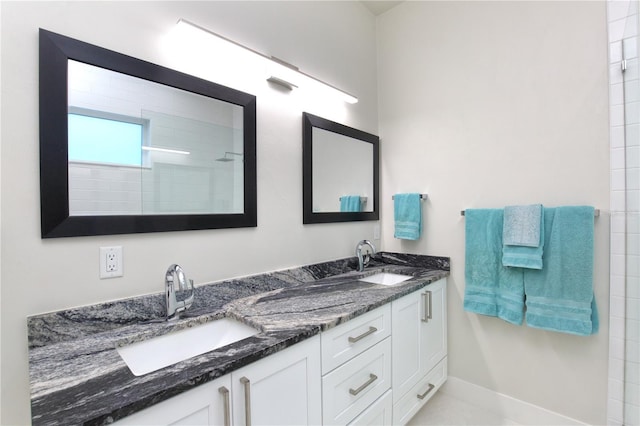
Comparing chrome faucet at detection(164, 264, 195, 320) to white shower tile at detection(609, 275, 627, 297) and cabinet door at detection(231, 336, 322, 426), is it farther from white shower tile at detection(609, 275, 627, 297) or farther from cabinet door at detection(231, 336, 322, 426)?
white shower tile at detection(609, 275, 627, 297)

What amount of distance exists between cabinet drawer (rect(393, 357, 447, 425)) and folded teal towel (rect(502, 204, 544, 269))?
2.67 ft

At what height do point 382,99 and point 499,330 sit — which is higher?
point 382,99

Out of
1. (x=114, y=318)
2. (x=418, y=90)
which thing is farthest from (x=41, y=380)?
(x=418, y=90)

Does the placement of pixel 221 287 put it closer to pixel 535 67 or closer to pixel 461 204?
pixel 461 204

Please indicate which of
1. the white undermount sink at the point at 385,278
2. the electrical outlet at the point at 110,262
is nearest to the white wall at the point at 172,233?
the electrical outlet at the point at 110,262

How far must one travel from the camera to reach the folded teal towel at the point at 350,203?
2102mm

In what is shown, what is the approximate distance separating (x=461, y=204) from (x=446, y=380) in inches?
47.4

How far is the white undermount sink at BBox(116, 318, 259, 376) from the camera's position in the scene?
993mm

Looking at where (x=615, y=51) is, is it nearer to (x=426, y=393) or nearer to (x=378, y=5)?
(x=378, y=5)

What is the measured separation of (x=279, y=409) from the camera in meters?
0.95

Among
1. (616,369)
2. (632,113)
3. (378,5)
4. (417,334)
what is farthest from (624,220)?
(378,5)

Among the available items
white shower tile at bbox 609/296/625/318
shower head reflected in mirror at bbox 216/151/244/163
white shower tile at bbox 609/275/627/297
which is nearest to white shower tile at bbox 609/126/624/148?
white shower tile at bbox 609/275/627/297

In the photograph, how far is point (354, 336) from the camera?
125cm

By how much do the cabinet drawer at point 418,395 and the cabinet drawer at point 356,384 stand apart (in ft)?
0.66
